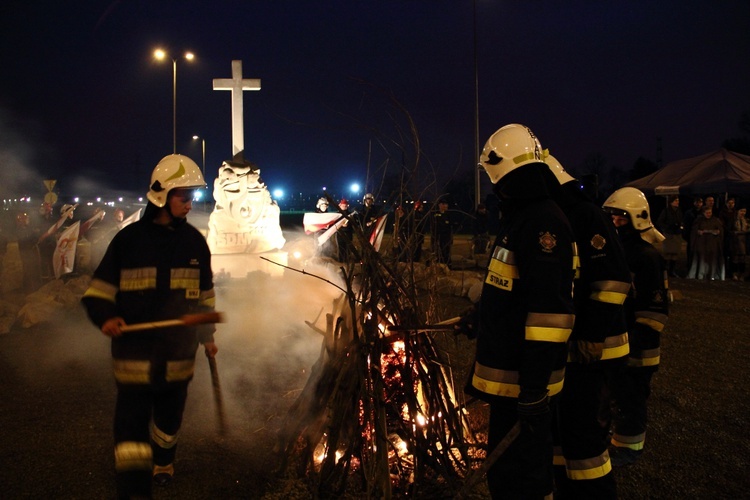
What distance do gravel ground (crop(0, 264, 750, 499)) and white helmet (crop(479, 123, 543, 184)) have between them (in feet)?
5.45

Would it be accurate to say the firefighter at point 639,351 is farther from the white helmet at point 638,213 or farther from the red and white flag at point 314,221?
the red and white flag at point 314,221

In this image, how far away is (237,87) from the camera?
12859 mm

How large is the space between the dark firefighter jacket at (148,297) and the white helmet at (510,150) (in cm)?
205

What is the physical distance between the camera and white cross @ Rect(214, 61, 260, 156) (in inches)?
503

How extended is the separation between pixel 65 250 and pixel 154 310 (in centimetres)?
935

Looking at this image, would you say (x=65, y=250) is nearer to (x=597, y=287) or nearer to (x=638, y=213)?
(x=638, y=213)

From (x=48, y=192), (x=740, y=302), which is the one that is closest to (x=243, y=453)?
(x=740, y=302)

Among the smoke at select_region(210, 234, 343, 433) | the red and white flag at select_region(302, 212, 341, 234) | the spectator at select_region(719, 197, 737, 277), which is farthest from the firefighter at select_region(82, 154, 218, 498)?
the spectator at select_region(719, 197, 737, 277)

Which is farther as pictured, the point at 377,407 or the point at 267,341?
the point at 267,341

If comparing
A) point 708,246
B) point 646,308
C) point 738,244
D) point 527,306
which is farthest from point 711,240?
point 527,306

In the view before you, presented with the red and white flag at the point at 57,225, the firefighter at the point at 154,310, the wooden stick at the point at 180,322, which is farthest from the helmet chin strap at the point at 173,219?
the red and white flag at the point at 57,225

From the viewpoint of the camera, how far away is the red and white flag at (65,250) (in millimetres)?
11086

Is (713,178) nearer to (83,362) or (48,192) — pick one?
(83,362)

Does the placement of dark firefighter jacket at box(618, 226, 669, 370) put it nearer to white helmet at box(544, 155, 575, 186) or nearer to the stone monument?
white helmet at box(544, 155, 575, 186)
